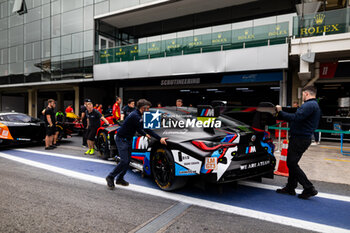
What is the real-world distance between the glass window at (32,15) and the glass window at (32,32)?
394mm

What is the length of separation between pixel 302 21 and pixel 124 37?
14.6 meters

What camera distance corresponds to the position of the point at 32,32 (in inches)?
923

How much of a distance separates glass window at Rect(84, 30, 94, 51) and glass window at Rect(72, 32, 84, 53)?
1.57ft

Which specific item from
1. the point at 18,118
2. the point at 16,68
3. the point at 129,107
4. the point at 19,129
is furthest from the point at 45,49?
the point at 129,107

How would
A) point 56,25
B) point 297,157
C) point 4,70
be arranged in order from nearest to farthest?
point 297,157
point 56,25
point 4,70

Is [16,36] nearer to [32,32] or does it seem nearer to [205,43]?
[32,32]

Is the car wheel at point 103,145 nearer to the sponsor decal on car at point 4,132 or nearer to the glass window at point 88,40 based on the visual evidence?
the sponsor decal on car at point 4,132

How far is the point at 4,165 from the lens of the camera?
613 cm

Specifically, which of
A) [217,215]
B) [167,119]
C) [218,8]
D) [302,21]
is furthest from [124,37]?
[217,215]

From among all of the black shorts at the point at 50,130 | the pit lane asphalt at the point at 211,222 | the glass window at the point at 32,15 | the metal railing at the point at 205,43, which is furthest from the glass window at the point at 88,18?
the pit lane asphalt at the point at 211,222

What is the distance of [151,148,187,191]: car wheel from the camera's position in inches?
155

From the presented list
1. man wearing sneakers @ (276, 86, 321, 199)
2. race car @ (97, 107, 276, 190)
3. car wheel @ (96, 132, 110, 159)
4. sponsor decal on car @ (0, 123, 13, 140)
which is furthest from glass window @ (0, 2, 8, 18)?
man wearing sneakers @ (276, 86, 321, 199)

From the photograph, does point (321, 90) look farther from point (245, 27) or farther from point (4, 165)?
point (4, 165)

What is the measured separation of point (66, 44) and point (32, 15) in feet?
21.3
